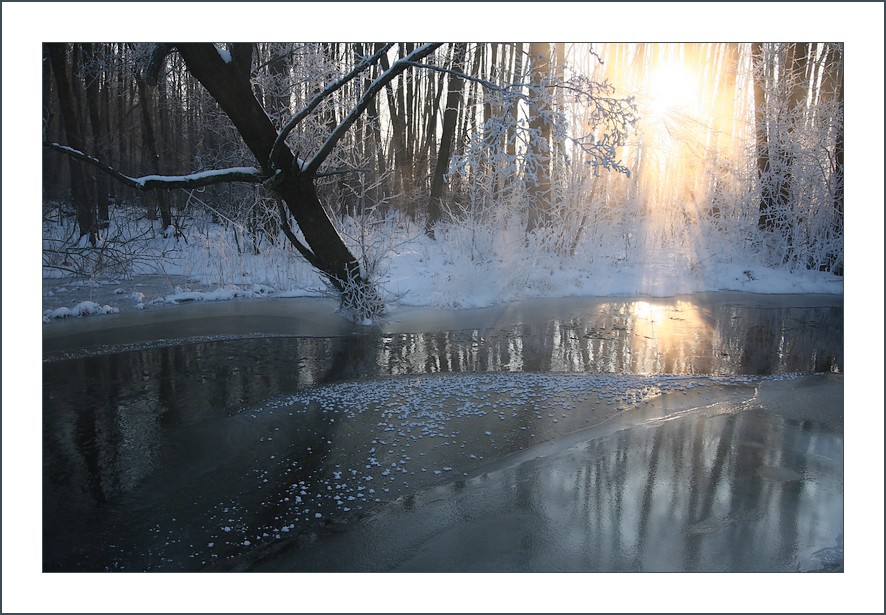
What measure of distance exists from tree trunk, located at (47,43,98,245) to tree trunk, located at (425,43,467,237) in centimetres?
208

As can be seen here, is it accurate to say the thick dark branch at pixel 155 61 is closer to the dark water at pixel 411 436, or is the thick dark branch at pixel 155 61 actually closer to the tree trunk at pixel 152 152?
the tree trunk at pixel 152 152

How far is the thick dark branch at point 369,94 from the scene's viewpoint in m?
3.61

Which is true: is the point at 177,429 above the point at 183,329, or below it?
below

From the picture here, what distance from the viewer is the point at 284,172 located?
4.19 m

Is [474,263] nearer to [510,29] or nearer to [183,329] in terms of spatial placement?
[183,329]

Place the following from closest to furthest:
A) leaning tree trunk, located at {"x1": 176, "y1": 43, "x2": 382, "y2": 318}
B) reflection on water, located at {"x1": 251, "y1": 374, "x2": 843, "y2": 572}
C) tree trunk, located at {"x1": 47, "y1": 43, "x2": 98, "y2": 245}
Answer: reflection on water, located at {"x1": 251, "y1": 374, "x2": 843, "y2": 572} → tree trunk, located at {"x1": 47, "y1": 43, "x2": 98, "y2": 245} → leaning tree trunk, located at {"x1": 176, "y1": 43, "x2": 382, "y2": 318}

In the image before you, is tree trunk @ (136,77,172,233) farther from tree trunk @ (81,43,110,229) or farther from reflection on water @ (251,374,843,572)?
reflection on water @ (251,374,843,572)

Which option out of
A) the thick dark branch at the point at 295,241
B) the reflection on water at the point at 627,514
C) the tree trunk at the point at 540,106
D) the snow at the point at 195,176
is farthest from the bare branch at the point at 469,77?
the reflection on water at the point at 627,514

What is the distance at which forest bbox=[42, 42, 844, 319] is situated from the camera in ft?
11.1

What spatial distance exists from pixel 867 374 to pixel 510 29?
7.27ft

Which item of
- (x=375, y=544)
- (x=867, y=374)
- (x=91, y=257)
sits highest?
(x=91, y=257)

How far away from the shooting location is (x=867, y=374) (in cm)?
275

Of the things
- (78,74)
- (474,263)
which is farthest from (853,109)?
(78,74)

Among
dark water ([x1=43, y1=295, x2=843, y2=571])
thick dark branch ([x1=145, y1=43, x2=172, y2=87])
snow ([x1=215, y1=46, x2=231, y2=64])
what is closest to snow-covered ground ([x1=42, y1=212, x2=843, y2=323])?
dark water ([x1=43, y1=295, x2=843, y2=571])
